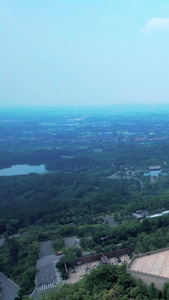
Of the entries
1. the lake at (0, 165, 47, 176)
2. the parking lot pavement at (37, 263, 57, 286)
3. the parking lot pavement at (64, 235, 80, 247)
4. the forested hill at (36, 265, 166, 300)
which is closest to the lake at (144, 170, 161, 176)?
the lake at (0, 165, 47, 176)

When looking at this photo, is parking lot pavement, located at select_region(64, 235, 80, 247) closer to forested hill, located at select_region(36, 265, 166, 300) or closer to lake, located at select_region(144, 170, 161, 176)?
forested hill, located at select_region(36, 265, 166, 300)

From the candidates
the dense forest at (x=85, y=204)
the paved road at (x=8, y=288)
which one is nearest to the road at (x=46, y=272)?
the dense forest at (x=85, y=204)

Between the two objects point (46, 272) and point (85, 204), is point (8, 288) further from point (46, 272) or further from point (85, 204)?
point (85, 204)

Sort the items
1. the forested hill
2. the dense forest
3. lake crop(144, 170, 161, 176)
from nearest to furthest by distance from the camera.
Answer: the forested hill
the dense forest
lake crop(144, 170, 161, 176)

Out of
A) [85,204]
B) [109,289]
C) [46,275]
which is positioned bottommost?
[46,275]

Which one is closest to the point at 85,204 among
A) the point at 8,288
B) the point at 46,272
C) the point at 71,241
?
the point at 71,241

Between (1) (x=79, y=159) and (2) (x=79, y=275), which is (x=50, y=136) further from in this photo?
(2) (x=79, y=275)

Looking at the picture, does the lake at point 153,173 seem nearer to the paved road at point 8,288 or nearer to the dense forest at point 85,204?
the dense forest at point 85,204
